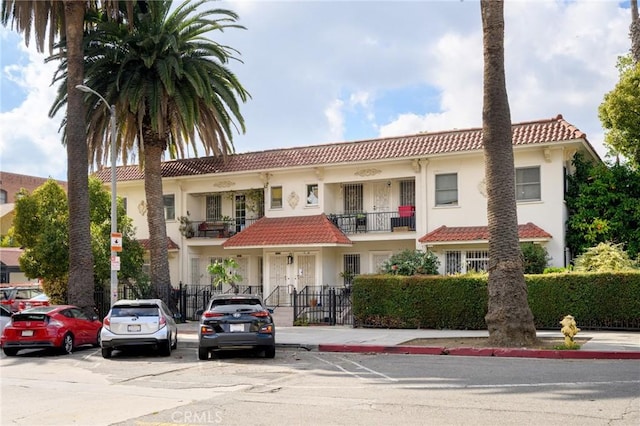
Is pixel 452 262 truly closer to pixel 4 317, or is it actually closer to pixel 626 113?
pixel 626 113

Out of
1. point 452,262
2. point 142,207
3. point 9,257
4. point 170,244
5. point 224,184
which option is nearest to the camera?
point 452,262

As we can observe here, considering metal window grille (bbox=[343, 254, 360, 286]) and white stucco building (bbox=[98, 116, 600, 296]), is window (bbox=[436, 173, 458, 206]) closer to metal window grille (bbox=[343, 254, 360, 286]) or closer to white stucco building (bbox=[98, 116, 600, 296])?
white stucco building (bbox=[98, 116, 600, 296])

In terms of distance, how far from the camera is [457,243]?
92.0 ft

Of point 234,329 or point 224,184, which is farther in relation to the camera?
point 224,184

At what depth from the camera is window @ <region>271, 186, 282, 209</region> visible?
33.7 metres

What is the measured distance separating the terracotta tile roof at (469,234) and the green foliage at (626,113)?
5997 mm

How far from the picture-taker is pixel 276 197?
3388 centimetres

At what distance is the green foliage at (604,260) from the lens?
23.3 m

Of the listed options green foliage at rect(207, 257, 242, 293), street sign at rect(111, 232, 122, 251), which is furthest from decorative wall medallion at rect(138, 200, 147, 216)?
street sign at rect(111, 232, 122, 251)

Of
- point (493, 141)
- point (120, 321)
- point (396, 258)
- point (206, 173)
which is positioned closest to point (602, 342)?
point (493, 141)

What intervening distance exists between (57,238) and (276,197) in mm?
10545

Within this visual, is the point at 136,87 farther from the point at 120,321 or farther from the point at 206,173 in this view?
the point at 120,321

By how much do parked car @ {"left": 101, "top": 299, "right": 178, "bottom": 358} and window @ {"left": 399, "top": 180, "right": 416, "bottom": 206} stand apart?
53.6ft

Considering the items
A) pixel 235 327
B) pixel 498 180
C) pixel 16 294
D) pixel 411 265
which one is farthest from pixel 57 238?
pixel 498 180
